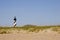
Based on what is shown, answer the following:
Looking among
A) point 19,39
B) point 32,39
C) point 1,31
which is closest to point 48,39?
point 32,39

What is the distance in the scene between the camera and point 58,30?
2106cm

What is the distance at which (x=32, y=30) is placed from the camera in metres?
22.2

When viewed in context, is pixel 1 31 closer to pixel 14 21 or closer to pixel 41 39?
pixel 14 21

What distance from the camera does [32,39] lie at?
1457 cm

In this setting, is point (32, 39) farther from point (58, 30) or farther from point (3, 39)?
point (58, 30)

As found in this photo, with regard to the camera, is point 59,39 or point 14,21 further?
point 14,21

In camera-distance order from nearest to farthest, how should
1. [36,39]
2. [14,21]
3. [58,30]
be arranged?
1. [36,39]
2. [58,30]
3. [14,21]

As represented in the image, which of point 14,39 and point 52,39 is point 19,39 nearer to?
Result: point 14,39

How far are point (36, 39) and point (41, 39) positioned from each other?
399 mm

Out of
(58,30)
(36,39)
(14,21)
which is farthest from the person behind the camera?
(14,21)

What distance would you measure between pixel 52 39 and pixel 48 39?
33cm

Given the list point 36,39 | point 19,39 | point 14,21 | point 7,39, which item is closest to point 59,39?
point 36,39

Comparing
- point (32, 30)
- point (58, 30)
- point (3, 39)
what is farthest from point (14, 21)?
point (3, 39)

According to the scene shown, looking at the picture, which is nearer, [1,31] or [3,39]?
[3,39]
